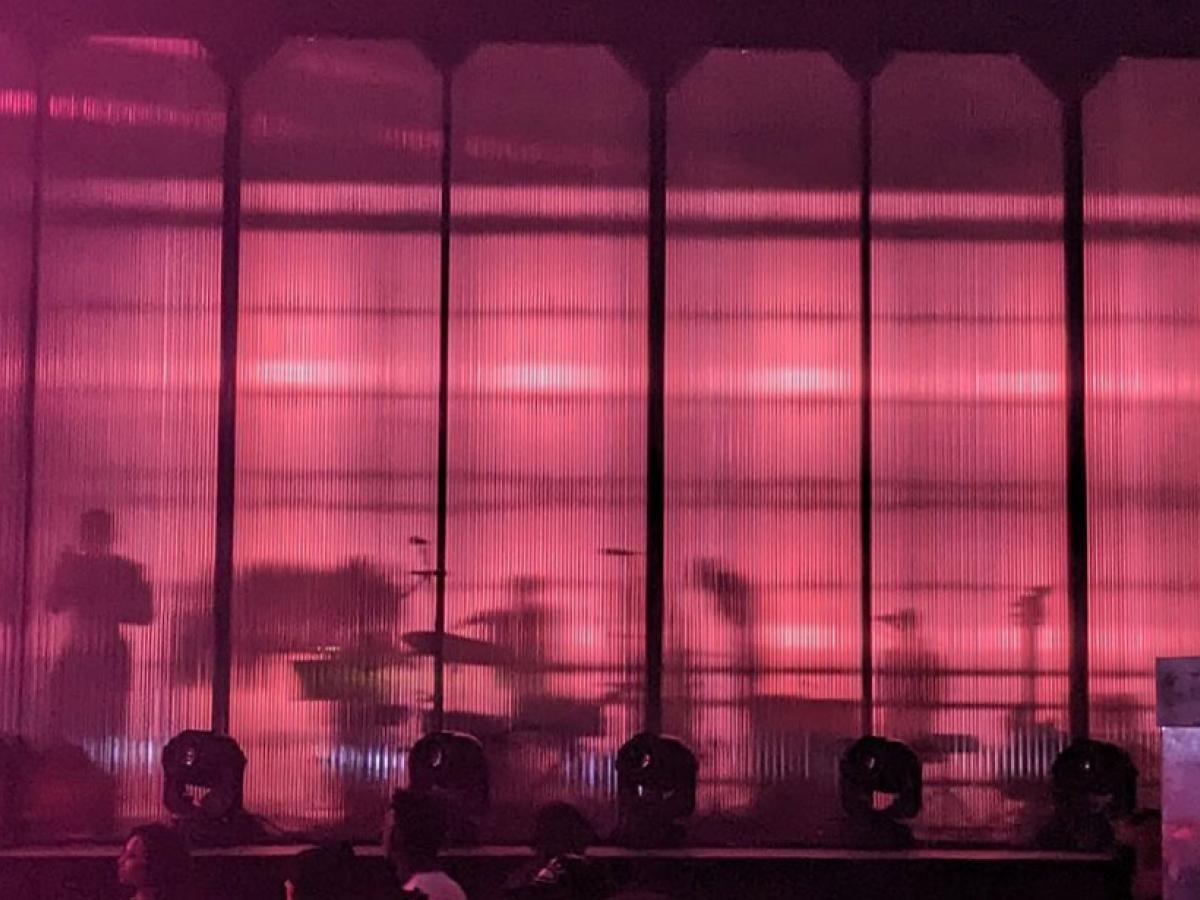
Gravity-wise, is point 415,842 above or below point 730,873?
above

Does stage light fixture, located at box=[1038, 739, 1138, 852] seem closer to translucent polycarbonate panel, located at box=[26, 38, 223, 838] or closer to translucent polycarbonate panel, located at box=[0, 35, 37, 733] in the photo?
translucent polycarbonate panel, located at box=[26, 38, 223, 838]

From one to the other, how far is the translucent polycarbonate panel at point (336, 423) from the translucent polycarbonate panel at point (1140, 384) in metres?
4.01

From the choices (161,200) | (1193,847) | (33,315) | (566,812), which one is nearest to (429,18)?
(161,200)

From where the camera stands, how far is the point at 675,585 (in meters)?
11.2

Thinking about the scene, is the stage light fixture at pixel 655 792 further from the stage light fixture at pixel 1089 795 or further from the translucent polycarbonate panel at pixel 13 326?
the translucent polycarbonate panel at pixel 13 326

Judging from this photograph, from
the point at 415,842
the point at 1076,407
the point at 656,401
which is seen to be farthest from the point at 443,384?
the point at 415,842

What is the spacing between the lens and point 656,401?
37.1ft

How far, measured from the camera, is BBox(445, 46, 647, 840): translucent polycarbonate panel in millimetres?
11016

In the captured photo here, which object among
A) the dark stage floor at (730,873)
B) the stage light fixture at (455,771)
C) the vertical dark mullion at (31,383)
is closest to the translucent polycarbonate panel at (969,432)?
the dark stage floor at (730,873)

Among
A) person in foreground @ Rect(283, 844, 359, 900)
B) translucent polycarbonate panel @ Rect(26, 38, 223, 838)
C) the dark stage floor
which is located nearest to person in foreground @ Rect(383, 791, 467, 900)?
person in foreground @ Rect(283, 844, 359, 900)

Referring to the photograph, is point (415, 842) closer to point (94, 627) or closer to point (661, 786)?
point (661, 786)

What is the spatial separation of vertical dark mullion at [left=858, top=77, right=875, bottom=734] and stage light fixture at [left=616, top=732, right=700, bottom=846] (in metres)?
1.20

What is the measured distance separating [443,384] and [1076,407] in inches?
150

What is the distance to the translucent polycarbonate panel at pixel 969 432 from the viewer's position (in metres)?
11.1
